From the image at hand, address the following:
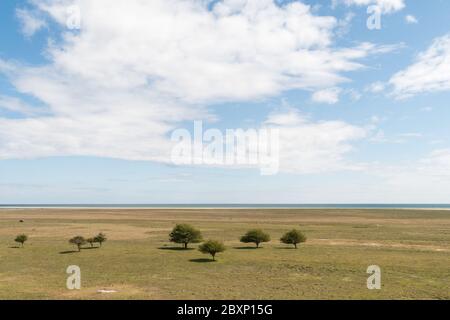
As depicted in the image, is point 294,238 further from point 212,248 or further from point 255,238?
point 212,248

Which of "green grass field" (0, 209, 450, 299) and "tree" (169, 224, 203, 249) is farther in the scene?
"tree" (169, 224, 203, 249)

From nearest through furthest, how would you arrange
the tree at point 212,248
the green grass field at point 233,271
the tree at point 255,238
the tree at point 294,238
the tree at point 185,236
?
the green grass field at point 233,271 → the tree at point 212,248 → the tree at point 294,238 → the tree at point 185,236 → the tree at point 255,238

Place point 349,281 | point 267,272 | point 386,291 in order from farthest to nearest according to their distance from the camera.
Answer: point 267,272 → point 349,281 → point 386,291

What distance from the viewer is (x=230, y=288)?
34281mm

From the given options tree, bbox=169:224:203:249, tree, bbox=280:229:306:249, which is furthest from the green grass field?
tree, bbox=169:224:203:249

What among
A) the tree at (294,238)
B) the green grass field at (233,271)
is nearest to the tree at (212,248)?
the green grass field at (233,271)

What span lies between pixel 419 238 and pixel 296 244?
28122mm

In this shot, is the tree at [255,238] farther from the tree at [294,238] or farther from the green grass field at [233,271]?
the tree at [294,238]

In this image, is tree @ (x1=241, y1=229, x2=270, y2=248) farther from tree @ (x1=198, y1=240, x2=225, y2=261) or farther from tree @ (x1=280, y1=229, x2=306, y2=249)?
tree @ (x1=198, y1=240, x2=225, y2=261)

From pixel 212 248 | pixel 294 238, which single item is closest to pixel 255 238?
pixel 294 238

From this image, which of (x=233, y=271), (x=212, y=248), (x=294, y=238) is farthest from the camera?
(x=294, y=238)

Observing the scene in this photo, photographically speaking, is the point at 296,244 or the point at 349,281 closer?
the point at 349,281

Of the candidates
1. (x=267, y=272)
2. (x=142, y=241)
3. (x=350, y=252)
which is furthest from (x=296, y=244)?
(x=142, y=241)
